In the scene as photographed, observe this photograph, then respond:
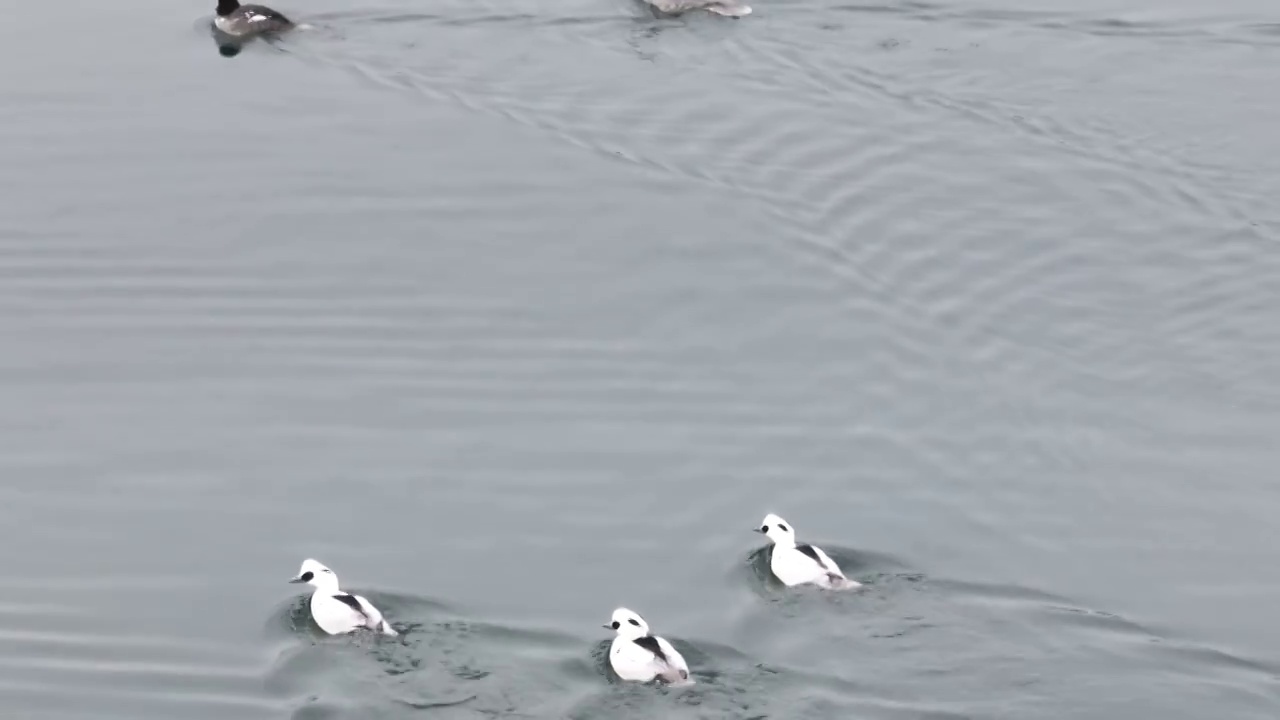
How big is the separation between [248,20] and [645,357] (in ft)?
39.8

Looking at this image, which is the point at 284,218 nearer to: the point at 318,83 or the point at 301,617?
the point at 318,83

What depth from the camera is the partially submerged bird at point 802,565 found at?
674 inches

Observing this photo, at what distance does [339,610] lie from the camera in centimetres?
1659

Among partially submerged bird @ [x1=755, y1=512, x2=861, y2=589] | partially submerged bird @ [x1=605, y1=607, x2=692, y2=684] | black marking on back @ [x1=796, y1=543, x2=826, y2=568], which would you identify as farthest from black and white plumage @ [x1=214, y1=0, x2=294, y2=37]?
partially submerged bird @ [x1=605, y1=607, x2=692, y2=684]

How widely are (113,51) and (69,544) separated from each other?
13976 mm

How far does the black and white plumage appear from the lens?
30688 mm

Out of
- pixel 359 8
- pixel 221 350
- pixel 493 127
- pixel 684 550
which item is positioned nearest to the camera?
pixel 684 550

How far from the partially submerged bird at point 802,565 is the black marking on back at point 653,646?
1.76m

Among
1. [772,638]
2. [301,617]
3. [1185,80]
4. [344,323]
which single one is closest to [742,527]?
[772,638]

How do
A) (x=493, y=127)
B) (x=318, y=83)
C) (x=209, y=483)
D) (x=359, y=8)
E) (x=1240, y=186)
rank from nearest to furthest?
1. (x=209, y=483)
2. (x=1240, y=186)
3. (x=493, y=127)
4. (x=318, y=83)
5. (x=359, y=8)

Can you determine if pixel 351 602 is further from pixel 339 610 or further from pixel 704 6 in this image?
pixel 704 6

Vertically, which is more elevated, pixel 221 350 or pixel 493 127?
pixel 493 127

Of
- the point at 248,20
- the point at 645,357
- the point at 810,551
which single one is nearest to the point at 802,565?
the point at 810,551

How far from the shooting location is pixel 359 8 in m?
31.3
